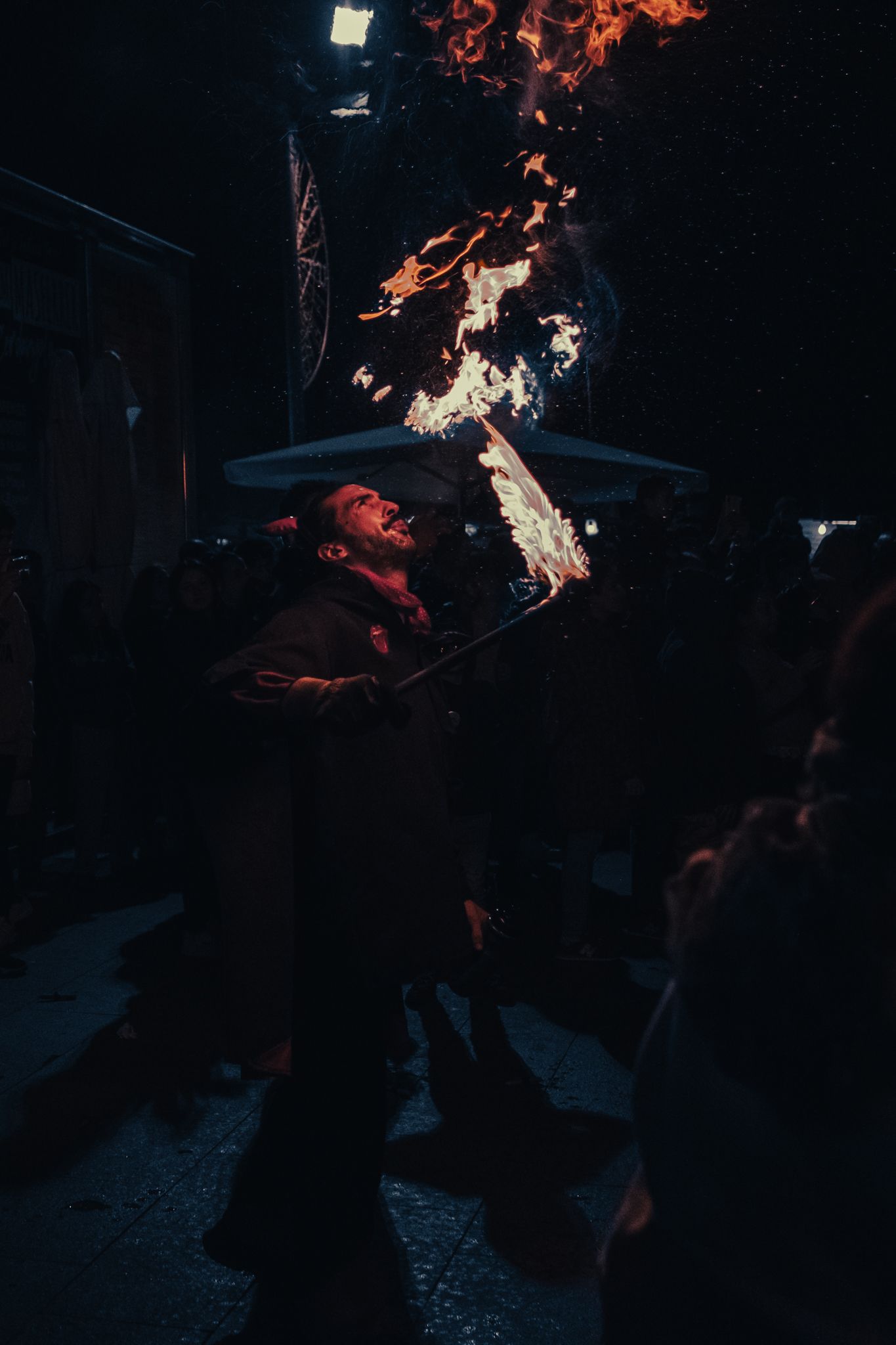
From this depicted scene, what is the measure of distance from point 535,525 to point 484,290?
5.38 meters

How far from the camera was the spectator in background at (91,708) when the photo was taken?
8164 mm

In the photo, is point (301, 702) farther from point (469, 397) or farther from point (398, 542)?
point (469, 397)

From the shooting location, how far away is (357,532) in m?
3.63

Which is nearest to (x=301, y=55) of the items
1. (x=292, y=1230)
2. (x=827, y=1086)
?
(x=292, y=1230)

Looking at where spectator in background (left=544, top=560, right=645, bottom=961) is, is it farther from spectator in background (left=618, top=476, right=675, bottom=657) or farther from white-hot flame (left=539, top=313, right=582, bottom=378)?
white-hot flame (left=539, top=313, right=582, bottom=378)

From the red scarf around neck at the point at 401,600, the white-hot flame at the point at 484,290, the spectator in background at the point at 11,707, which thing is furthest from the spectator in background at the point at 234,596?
the red scarf around neck at the point at 401,600

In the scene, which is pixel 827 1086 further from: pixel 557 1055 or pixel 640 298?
pixel 640 298

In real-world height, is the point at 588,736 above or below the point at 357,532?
below

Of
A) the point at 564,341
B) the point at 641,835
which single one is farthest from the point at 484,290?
the point at 641,835

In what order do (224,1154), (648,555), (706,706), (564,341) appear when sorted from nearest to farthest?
(224,1154)
(706,706)
(648,555)
(564,341)

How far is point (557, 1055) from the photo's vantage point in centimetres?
509

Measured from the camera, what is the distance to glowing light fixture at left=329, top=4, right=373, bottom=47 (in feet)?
35.3

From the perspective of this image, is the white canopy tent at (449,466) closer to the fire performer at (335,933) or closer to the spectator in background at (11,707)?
the spectator in background at (11,707)

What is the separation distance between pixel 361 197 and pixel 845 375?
13610mm
